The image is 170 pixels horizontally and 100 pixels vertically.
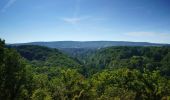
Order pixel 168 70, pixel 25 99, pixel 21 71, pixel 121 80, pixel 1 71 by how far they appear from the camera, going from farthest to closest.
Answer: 1. pixel 168 70
2. pixel 121 80
3. pixel 25 99
4. pixel 21 71
5. pixel 1 71

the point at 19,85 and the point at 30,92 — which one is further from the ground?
the point at 19,85

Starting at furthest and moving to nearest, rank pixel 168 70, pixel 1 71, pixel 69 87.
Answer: pixel 168 70 < pixel 69 87 < pixel 1 71

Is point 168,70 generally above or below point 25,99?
below

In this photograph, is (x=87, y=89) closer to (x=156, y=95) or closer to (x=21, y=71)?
(x=156, y=95)

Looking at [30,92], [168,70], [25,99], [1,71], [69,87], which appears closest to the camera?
[1,71]

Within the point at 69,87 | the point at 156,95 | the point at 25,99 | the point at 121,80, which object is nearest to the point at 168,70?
the point at 121,80

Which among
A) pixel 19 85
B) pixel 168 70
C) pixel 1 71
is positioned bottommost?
pixel 168 70

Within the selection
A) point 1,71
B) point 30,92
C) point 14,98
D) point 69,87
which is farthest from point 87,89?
point 1,71

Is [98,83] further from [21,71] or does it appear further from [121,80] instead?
[21,71]

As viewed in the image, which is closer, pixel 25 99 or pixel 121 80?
pixel 25 99
